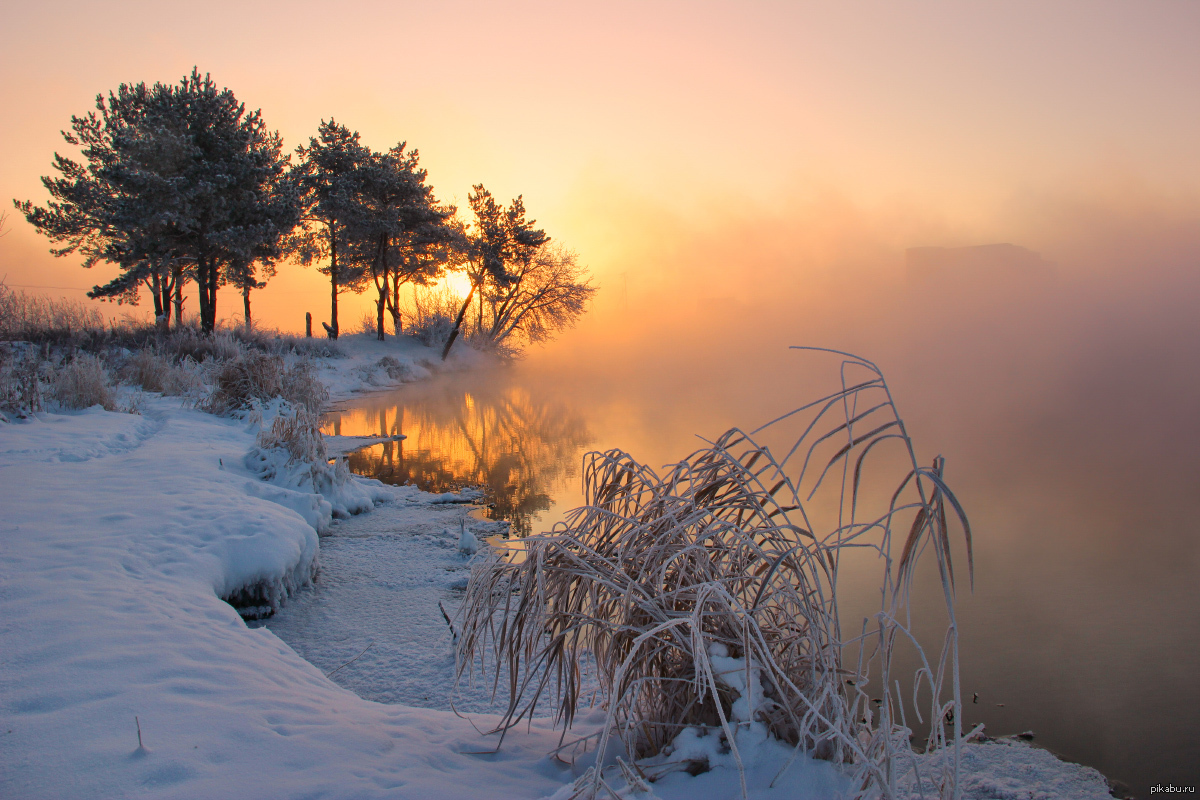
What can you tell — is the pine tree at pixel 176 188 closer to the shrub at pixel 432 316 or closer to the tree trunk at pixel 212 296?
the tree trunk at pixel 212 296

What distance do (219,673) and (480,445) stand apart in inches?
329

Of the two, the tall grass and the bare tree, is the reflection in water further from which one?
the bare tree

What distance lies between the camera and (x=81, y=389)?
818cm

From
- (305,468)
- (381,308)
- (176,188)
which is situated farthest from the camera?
(381,308)

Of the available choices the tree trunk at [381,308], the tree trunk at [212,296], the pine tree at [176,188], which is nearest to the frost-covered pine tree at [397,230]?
the tree trunk at [381,308]

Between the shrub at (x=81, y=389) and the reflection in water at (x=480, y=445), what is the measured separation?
2903mm

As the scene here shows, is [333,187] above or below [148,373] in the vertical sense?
above

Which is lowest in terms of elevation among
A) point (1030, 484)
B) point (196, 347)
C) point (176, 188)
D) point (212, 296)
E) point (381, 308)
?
point (1030, 484)

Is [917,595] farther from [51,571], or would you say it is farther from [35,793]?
[51,571]

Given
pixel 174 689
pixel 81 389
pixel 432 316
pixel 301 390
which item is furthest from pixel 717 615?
pixel 432 316

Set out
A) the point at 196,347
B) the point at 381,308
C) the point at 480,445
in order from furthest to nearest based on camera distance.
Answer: the point at 381,308, the point at 196,347, the point at 480,445

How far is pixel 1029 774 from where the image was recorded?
2.58 m

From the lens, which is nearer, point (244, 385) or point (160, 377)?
point (244, 385)

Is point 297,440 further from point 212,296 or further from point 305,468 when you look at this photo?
point 212,296
